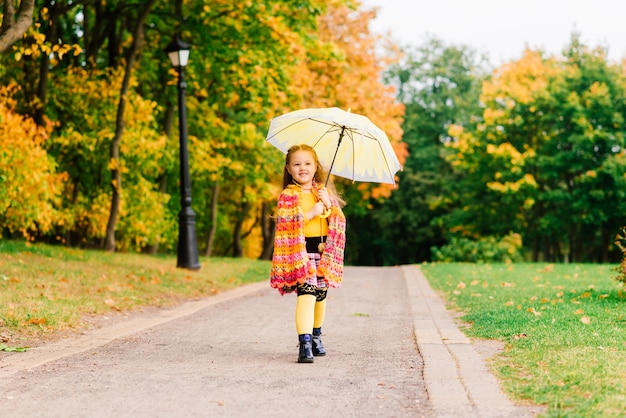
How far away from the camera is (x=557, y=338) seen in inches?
250

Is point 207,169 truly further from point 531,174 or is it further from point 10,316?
point 531,174

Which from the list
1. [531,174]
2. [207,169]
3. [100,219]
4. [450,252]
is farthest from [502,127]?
[100,219]

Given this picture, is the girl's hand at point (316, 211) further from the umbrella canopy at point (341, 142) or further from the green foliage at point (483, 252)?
the green foliage at point (483, 252)

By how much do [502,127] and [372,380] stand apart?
28207mm

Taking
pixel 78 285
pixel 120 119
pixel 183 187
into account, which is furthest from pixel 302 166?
pixel 120 119

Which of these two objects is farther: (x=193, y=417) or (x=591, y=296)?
(x=591, y=296)

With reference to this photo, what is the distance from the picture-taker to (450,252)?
84.3 feet

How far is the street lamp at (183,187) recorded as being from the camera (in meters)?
14.9

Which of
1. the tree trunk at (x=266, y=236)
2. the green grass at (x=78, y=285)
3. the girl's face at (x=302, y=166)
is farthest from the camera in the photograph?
the tree trunk at (x=266, y=236)

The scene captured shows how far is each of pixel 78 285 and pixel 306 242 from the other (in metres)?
5.71

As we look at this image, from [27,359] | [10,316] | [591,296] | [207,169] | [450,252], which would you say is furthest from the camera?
[450,252]

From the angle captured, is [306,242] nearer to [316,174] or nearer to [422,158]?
[316,174]

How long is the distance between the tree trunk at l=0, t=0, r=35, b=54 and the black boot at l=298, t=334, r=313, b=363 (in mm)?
5599

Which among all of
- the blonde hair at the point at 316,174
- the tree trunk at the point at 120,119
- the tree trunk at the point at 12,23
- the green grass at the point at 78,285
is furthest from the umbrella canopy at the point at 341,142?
the tree trunk at the point at 120,119
